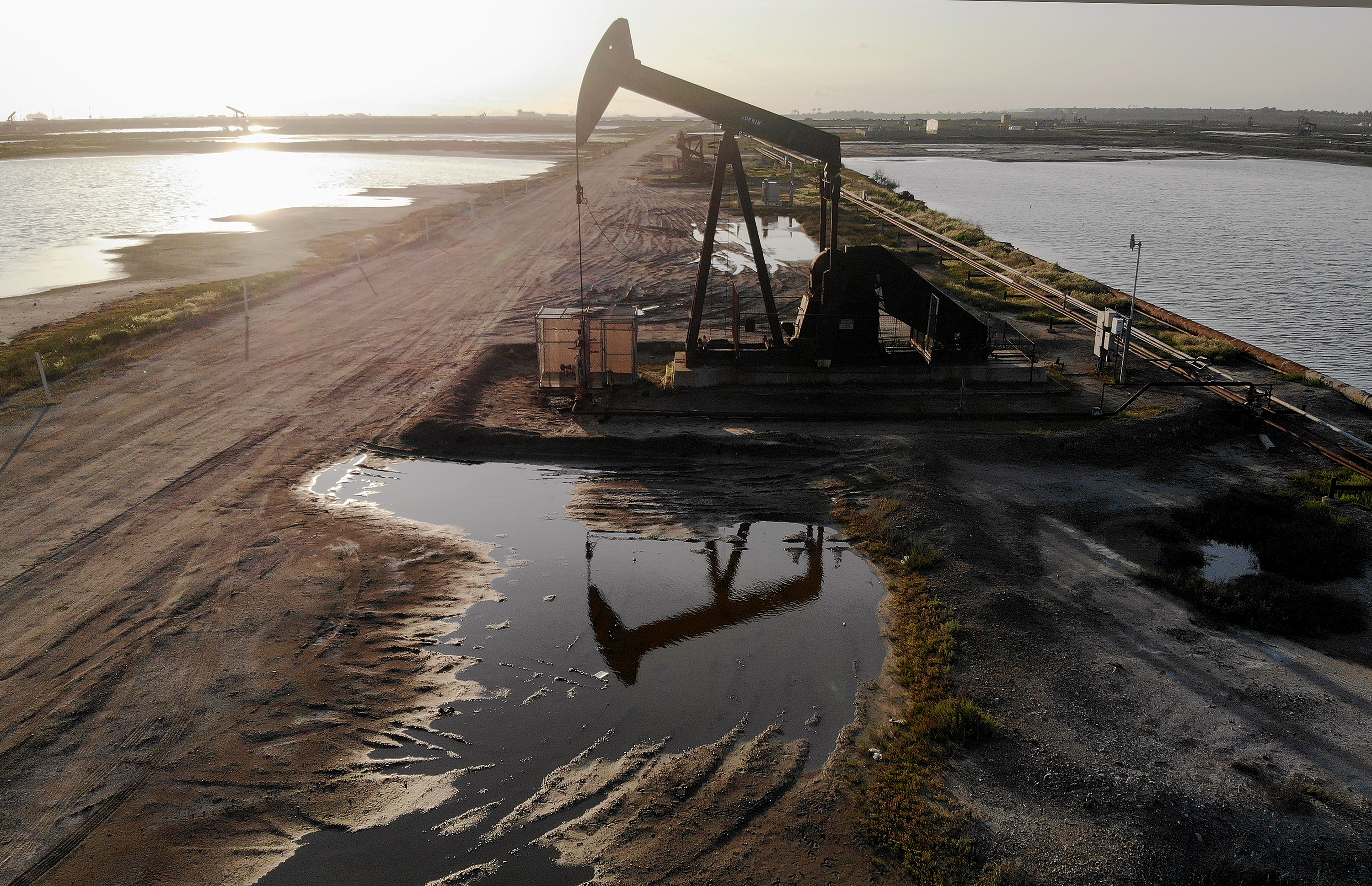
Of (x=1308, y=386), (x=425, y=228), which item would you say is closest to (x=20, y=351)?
(x=425, y=228)

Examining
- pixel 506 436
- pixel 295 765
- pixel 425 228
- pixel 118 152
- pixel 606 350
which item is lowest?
pixel 295 765

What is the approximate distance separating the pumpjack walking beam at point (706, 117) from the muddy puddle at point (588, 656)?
6.59 m

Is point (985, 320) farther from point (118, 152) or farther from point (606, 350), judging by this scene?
point (118, 152)

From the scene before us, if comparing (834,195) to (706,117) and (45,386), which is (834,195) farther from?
(45,386)

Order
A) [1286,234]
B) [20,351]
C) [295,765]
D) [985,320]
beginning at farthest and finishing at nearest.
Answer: [1286,234], [985,320], [20,351], [295,765]

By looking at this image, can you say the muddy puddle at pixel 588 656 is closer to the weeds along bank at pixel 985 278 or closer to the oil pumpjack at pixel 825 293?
the oil pumpjack at pixel 825 293

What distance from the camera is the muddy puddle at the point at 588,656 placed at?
6.39 meters

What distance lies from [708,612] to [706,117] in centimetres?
1035

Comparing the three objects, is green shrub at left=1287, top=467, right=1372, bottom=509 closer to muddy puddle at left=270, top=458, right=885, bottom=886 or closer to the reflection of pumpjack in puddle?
muddy puddle at left=270, top=458, right=885, bottom=886

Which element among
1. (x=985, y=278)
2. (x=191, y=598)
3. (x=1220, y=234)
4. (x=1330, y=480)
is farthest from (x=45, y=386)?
(x=1220, y=234)

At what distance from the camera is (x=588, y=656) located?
29.0 feet

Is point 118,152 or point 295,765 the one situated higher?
point 118,152

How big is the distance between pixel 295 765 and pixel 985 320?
67.2 feet

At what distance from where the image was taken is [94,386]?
1661 centimetres
